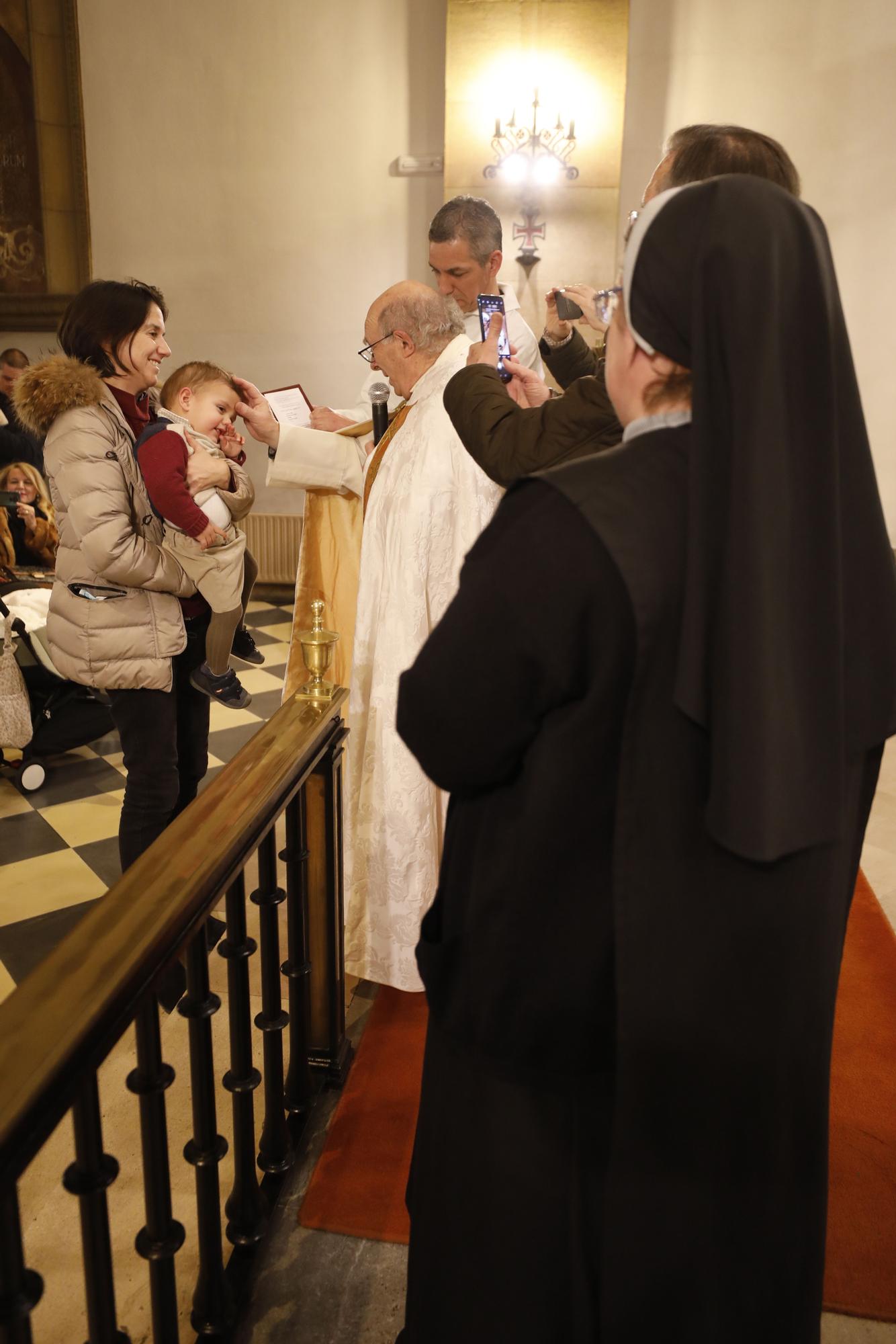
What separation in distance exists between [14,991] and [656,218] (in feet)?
3.16

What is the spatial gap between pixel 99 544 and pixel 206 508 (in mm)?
414

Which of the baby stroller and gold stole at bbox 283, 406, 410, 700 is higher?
gold stole at bbox 283, 406, 410, 700

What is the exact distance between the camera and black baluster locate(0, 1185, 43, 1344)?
805 millimetres

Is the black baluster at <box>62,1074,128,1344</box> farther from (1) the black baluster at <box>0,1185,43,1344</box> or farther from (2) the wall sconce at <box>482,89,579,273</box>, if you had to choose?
(2) the wall sconce at <box>482,89,579,273</box>

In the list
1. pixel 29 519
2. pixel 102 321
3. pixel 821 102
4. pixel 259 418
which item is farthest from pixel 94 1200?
pixel 821 102

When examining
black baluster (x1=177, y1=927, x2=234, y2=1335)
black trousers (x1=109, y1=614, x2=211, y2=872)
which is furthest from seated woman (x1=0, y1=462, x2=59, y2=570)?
black baluster (x1=177, y1=927, x2=234, y2=1335)

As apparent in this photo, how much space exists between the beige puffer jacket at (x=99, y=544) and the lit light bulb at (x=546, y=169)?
4997 mm

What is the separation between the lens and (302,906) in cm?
194

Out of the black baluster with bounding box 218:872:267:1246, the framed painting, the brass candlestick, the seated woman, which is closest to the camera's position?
the black baluster with bounding box 218:872:267:1246

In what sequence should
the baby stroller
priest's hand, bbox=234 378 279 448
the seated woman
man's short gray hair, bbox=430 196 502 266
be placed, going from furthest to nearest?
1. the seated woman
2. the baby stroller
3. man's short gray hair, bbox=430 196 502 266
4. priest's hand, bbox=234 378 279 448

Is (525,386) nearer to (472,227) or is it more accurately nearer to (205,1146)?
(472,227)

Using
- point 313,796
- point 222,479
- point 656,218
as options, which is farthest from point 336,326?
point 656,218

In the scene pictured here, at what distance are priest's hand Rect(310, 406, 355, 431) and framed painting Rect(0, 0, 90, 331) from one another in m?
5.54

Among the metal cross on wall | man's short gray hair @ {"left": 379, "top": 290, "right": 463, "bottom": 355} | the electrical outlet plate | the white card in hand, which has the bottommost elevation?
the white card in hand
